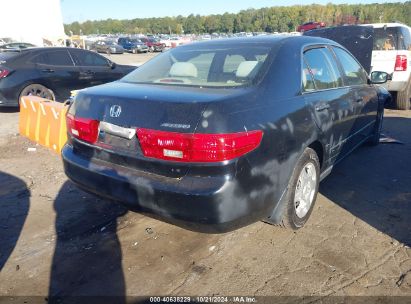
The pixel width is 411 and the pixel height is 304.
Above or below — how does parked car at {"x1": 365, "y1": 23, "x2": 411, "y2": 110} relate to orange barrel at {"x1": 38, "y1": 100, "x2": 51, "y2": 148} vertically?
above

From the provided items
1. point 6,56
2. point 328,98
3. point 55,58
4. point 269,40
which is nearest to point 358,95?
point 328,98

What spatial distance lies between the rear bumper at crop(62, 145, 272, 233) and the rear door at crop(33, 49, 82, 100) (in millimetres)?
6768

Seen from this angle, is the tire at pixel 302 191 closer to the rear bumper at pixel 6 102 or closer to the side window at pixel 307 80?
the side window at pixel 307 80

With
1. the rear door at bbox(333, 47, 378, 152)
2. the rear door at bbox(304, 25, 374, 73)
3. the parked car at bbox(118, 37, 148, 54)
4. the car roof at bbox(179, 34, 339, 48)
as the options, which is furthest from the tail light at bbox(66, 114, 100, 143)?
the parked car at bbox(118, 37, 148, 54)

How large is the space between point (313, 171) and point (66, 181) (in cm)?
305

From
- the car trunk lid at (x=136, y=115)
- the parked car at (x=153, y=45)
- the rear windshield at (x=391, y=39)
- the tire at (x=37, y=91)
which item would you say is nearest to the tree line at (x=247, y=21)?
the parked car at (x=153, y=45)

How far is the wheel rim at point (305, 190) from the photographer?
10.6ft

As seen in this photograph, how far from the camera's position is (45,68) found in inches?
344

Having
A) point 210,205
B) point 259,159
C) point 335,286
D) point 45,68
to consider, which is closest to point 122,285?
point 210,205

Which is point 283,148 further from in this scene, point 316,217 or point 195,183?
point 316,217

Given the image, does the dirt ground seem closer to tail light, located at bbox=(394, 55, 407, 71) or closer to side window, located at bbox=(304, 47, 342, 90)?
side window, located at bbox=(304, 47, 342, 90)

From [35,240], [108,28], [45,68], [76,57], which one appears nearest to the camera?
[35,240]

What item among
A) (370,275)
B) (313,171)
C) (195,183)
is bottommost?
(370,275)

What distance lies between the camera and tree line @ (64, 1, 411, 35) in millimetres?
107000
